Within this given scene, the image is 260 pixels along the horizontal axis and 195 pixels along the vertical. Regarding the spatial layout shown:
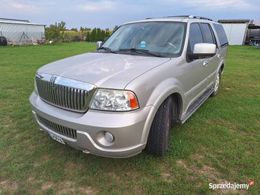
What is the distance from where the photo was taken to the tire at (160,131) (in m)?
2.56

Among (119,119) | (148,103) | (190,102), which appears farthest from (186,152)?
(119,119)

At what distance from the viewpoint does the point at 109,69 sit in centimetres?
248

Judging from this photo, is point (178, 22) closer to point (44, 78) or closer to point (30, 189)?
point (44, 78)

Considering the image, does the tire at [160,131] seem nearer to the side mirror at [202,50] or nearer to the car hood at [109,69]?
the car hood at [109,69]

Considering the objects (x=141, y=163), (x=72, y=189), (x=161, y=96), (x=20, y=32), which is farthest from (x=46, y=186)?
(x=20, y=32)

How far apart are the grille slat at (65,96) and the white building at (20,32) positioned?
31.6 m

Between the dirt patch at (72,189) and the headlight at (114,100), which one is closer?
the headlight at (114,100)

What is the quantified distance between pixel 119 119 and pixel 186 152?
1.31 metres

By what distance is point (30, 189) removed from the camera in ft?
7.61

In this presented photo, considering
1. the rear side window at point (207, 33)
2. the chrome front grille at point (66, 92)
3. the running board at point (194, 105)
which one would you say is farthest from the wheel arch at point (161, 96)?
the rear side window at point (207, 33)

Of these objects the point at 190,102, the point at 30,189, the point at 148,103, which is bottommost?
the point at 30,189

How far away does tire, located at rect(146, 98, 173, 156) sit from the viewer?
2561mm

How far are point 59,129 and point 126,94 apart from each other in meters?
0.87

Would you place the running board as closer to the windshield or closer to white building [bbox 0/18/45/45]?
the windshield
